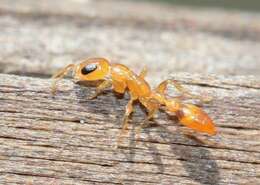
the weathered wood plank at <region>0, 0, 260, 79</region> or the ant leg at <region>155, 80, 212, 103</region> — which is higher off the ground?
the weathered wood plank at <region>0, 0, 260, 79</region>

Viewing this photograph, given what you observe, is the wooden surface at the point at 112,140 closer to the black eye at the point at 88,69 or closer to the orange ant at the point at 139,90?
the orange ant at the point at 139,90

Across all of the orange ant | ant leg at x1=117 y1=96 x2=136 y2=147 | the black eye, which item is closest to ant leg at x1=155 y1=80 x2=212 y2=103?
the orange ant

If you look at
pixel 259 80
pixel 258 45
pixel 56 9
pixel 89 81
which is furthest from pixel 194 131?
pixel 56 9

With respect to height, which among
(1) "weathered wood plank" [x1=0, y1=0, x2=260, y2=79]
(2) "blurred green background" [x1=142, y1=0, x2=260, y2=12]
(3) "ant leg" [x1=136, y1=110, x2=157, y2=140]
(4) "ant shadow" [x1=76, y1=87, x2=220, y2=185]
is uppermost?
(2) "blurred green background" [x1=142, y1=0, x2=260, y2=12]

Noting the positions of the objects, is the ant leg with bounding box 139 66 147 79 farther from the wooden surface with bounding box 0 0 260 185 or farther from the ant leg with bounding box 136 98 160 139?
the ant leg with bounding box 136 98 160 139

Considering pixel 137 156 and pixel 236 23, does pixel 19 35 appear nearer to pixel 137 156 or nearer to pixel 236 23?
pixel 137 156

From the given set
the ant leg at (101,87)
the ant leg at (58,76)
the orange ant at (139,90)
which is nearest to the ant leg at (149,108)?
the orange ant at (139,90)

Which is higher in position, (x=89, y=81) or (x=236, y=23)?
(x=236, y=23)
